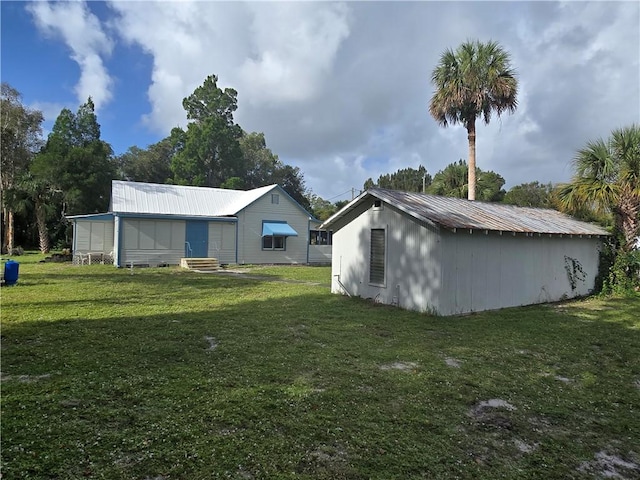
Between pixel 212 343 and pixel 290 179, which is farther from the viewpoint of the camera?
pixel 290 179

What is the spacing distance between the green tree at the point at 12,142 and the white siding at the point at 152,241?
15.9m

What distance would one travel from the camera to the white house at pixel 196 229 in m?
21.8

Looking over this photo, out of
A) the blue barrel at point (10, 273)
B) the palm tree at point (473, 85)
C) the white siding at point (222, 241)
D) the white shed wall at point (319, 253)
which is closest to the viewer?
the blue barrel at point (10, 273)

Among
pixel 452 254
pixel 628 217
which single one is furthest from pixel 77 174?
pixel 628 217

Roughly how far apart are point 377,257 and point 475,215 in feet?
9.68

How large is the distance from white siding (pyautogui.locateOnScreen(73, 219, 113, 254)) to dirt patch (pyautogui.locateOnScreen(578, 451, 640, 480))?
81.1 ft

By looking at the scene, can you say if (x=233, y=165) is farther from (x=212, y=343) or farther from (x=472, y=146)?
(x=212, y=343)

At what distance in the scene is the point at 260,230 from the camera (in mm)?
25453

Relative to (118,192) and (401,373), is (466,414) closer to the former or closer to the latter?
(401,373)

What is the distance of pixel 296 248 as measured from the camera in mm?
26625

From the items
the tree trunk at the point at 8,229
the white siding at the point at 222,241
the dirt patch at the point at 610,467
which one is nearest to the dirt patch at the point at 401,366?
the dirt patch at the point at 610,467

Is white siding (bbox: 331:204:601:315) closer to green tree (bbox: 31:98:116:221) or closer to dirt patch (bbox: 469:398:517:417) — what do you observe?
dirt patch (bbox: 469:398:517:417)

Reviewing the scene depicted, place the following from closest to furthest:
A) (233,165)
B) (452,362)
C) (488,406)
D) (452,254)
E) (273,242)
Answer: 1. (488,406)
2. (452,362)
3. (452,254)
4. (273,242)
5. (233,165)

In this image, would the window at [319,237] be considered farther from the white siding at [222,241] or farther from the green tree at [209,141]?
the green tree at [209,141]
